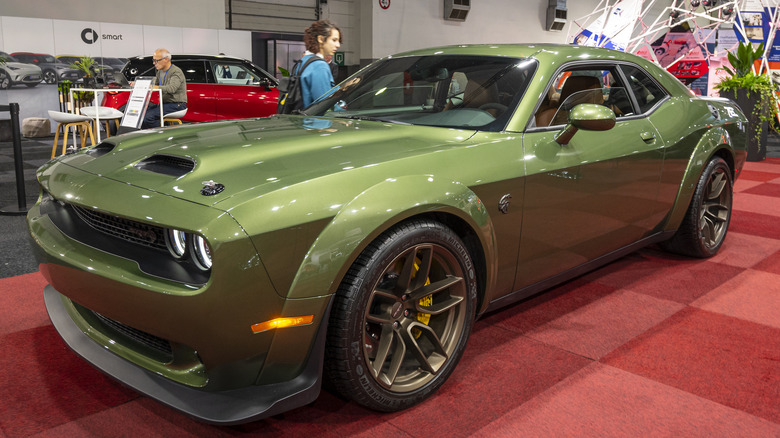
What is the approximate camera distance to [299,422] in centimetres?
218

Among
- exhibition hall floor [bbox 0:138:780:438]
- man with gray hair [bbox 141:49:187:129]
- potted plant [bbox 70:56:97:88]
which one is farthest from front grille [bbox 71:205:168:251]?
potted plant [bbox 70:56:97:88]

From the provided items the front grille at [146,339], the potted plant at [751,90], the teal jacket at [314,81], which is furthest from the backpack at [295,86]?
the potted plant at [751,90]

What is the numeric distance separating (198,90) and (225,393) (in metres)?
9.12

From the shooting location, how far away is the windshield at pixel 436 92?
2713mm

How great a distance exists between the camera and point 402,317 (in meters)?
2.20

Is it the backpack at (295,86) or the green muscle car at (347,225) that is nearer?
the green muscle car at (347,225)

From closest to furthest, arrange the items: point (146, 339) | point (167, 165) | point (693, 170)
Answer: point (146, 339), point (167, 165), point (693, 170)

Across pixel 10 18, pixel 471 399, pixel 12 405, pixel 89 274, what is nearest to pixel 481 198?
pixel 471 399

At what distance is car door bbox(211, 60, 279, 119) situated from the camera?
10.2 metres

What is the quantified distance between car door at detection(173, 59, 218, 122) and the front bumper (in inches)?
341

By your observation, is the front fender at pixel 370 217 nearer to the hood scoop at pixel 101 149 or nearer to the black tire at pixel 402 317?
the black tire at pixel 402 317

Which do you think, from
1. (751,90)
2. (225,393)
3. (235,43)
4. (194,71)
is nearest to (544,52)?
(225,393)

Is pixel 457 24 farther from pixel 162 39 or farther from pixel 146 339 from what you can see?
pixel 146 339

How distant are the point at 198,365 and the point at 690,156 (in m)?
3.02
